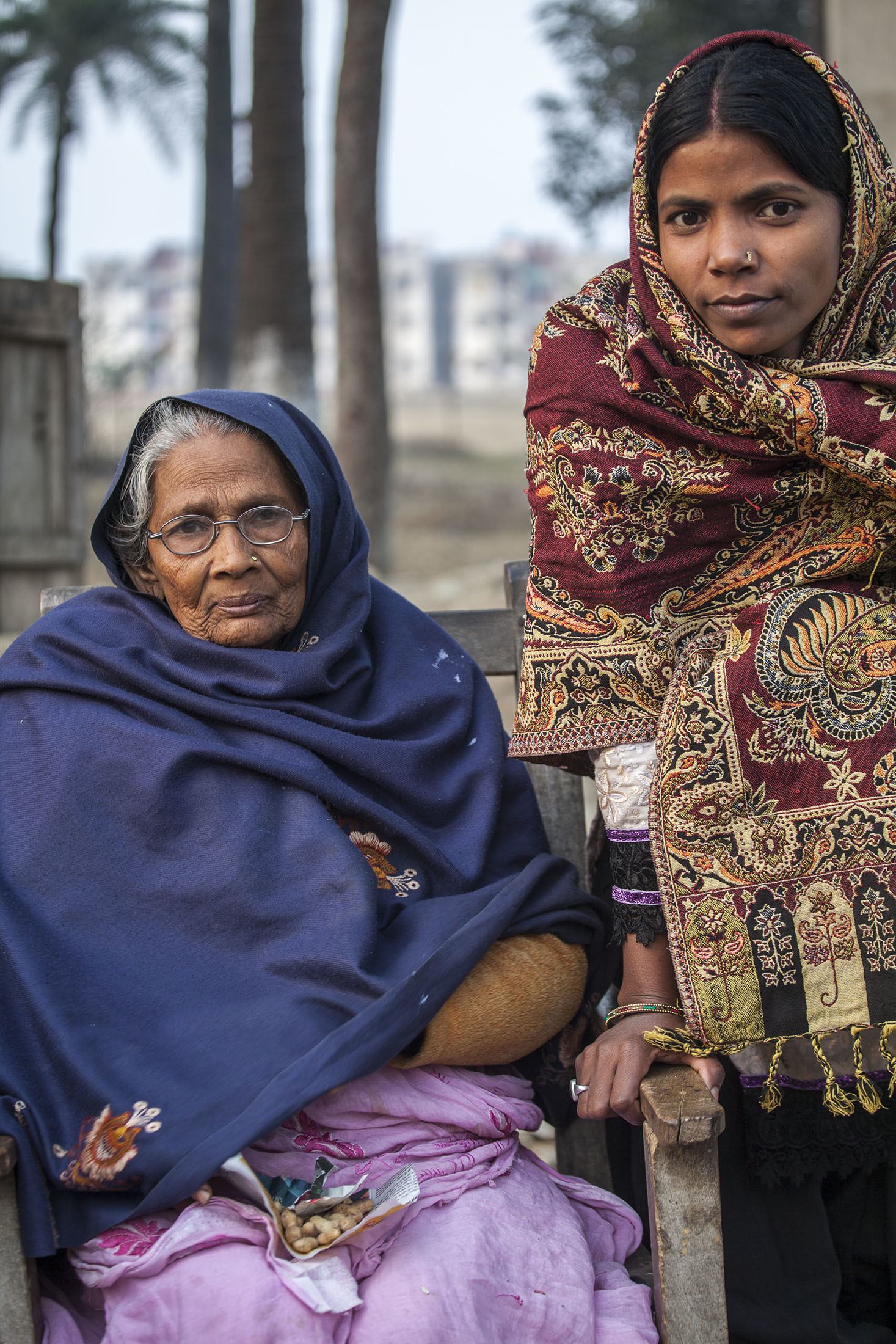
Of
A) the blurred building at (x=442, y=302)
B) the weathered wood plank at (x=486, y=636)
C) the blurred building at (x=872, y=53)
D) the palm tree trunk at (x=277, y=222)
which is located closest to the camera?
the weathered wood plank at (x=486, y=636)

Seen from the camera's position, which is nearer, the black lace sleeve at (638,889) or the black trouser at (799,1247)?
the black lace sleeve at (638,889)

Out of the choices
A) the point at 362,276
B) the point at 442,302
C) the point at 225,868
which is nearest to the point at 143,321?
the point at 442,302

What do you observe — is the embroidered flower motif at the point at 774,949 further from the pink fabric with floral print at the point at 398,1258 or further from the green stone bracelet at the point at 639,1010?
the pink fabric with floral print at the point at 398,1258

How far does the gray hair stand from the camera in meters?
2.38

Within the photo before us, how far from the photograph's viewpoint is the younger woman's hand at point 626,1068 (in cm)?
193

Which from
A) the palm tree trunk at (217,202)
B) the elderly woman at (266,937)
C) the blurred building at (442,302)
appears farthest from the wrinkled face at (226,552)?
the blurred building at (442,302)

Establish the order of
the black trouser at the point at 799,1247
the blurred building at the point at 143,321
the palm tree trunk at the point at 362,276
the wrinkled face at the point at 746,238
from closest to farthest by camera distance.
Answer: the wrinkled face at the point at 746,238 < the black trouser at the point at 799,1247 < the palm tree trunk at the point at 362,276 < the blurred building at the point at 143,321

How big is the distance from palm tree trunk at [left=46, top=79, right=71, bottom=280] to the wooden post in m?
25.6

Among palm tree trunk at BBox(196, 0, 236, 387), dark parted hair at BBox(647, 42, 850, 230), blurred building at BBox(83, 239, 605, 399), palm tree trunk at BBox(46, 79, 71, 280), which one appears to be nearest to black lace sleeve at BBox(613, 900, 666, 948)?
dark parted hair at BBox(647, 42, 850, 230)

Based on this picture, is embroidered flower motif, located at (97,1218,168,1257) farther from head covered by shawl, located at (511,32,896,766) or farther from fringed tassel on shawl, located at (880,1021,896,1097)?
fringed tassel on shawl, located at (880,1021,896,1097)

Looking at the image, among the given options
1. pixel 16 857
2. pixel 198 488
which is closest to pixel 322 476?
pixel 198 488

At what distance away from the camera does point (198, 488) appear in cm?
233

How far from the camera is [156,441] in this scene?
2.38m

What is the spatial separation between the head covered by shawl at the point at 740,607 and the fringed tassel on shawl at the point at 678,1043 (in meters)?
0.02
